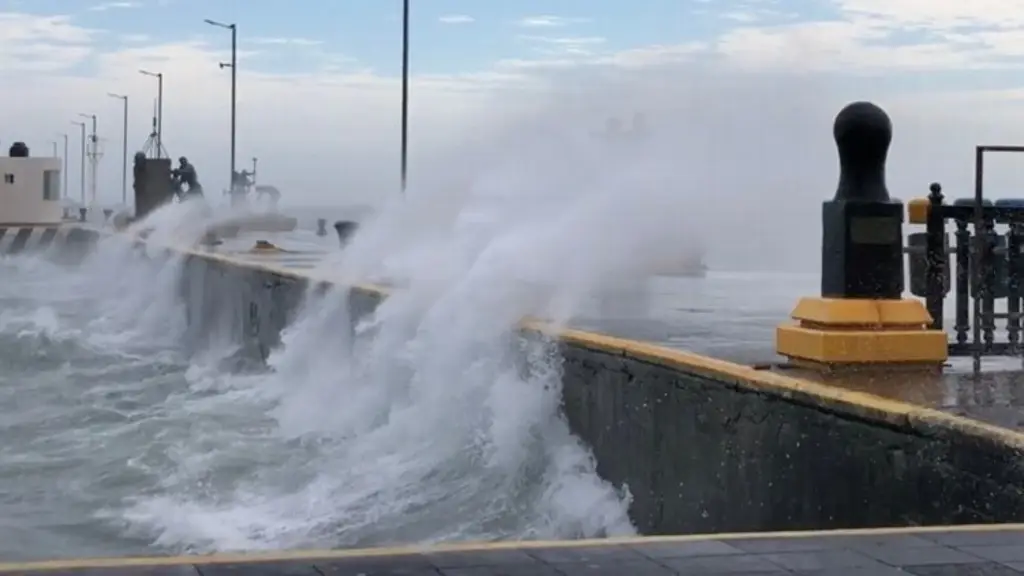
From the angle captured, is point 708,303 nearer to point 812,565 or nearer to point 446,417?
point 446,417

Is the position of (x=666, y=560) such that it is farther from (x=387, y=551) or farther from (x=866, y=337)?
(x=866, y=337)

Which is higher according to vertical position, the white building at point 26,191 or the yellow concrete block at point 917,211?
the white building at point 26,191

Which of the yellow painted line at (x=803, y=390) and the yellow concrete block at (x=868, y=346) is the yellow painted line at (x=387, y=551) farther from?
the yellow concrete block at (x=868, y=346)

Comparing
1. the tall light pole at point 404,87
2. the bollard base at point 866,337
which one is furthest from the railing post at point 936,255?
the tall light pole at point 404,87

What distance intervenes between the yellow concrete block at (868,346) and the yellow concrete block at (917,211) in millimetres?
957

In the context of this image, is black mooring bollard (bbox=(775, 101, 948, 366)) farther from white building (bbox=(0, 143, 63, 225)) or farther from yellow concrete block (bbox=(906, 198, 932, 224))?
white building (bbox=(0, 143, 63, 225))

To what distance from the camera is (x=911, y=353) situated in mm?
7418

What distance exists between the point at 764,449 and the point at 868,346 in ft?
3.53

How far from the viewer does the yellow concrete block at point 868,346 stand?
7.27 metres

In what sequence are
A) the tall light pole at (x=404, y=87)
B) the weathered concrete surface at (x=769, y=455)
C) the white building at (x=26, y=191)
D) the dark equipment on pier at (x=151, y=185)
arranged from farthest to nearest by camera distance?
the white building at (x=26, y=191) < the dark equipment on pier at (x=151, y=185) < the tall light pole at (x=404, y=87) < the weathered concrete surface at (x=769, y=455)

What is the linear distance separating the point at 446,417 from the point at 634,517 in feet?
9.89

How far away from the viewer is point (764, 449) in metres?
6.63

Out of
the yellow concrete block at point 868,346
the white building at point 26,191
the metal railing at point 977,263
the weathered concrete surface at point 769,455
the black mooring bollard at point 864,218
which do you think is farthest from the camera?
the white building at point 26,191

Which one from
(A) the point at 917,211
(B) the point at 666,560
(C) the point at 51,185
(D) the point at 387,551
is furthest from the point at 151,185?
(B) the point at 666,560
